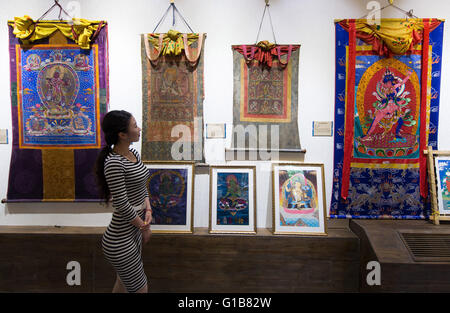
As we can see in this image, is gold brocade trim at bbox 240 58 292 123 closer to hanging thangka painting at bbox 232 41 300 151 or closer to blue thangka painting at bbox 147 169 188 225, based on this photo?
hanging thangka painting at bbox 232 41 300 151

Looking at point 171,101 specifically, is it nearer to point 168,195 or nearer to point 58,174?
point 168,195

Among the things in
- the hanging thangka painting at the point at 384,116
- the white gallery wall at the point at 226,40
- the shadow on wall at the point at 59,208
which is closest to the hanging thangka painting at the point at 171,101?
the white gallery wall at the point at 226,40

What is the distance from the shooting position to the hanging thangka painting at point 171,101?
272cm

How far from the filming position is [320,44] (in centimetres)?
273

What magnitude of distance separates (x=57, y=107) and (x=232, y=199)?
76.8 inches

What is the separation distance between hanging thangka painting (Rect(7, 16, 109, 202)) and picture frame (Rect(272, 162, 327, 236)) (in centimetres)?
182

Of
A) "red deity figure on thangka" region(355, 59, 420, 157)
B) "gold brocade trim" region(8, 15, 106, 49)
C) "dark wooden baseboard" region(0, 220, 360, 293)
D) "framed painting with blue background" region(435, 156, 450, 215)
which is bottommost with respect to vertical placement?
"dark wooden baseboard" region(0, 220, 360, 293)

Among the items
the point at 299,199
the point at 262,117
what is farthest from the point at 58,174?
the point at 299,199

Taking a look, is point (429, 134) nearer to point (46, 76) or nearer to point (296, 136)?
point (296, 136)

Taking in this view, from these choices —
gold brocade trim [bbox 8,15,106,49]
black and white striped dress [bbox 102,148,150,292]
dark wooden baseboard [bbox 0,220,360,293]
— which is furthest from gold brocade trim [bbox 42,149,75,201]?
black and white striped dress [bbox 102,148,150,292]

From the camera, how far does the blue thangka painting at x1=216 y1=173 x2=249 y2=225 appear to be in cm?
266

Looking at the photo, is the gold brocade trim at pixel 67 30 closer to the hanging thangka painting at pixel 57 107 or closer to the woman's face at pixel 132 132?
the hanging thangka painting at pixel 57 107

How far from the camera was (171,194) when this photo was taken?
270 centimetres

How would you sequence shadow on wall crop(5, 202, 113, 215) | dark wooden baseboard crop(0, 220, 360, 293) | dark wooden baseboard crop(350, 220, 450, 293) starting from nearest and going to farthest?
1. dark wooden baseboard crop(350, 220, 450, 293)
2. dark wooden baseboard crop(0, 220, 360, 293)
3. shadow on wall crop(5, 202, 113, 215)
